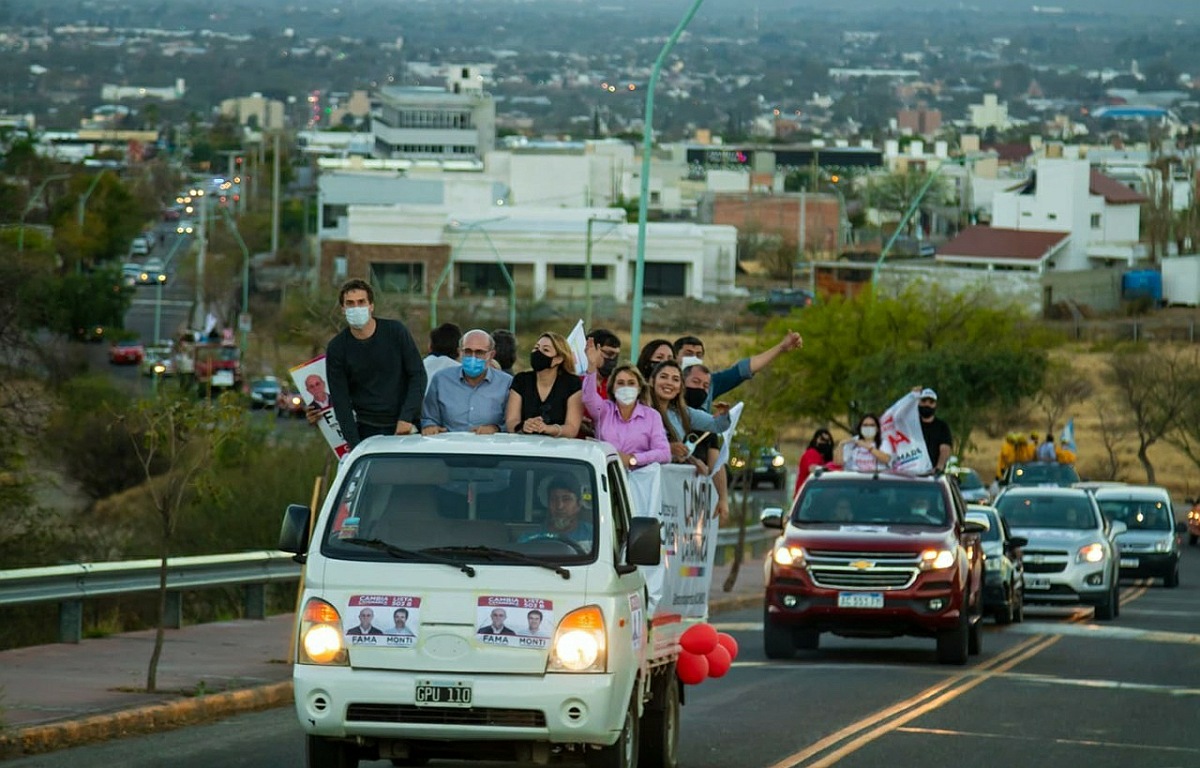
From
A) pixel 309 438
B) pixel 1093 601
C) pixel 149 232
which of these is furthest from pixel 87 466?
pixel 149 232

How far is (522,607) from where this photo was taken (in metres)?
10.9

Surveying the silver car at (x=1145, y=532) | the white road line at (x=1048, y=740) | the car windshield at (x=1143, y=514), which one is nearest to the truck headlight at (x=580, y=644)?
the white road line at (x=1048, y=740)

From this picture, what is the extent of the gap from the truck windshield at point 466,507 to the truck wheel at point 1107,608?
18462mm

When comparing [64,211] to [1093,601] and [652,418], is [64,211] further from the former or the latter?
[652,418]

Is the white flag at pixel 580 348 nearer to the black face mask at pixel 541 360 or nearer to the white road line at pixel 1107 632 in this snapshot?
the black face mask at pixel 541 360

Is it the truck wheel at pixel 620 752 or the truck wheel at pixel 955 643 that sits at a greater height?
the truck wheel at pixel 620 752

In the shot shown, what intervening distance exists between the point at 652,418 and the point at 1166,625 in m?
16.6

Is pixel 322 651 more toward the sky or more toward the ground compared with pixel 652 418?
more toward the ground

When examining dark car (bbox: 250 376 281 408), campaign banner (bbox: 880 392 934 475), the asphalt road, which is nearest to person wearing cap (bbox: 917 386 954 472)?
campaign banner (bbox: 880 392 934 475)

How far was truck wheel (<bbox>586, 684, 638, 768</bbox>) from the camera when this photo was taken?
11180mm

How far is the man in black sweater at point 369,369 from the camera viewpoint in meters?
13.3

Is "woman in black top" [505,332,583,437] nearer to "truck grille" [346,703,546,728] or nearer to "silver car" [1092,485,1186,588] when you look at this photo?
"truck grille" [346,703,546,728]

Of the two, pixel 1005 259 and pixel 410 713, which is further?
pixel 1005 259

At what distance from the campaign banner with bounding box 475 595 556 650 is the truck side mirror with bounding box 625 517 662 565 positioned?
2.13 feet
